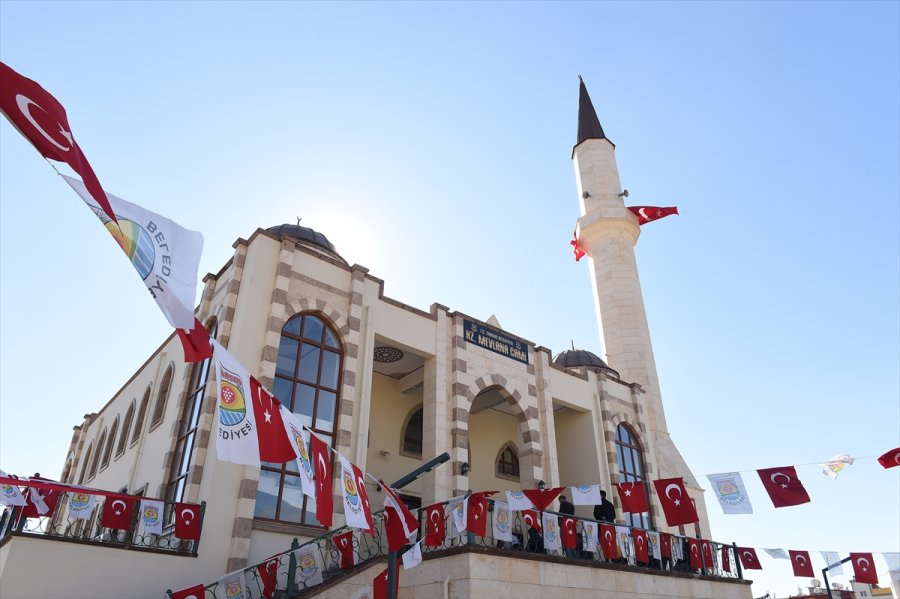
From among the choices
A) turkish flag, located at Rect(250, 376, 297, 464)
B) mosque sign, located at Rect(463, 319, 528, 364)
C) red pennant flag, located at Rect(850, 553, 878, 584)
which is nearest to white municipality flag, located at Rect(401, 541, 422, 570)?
turkish flag, located at Rect(250, 376, 297, 464)

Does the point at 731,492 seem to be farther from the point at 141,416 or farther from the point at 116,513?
the point at 141,416

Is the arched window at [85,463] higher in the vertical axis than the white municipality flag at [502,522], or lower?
higher

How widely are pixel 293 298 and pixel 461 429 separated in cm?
505

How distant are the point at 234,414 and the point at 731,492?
1082 centimetres

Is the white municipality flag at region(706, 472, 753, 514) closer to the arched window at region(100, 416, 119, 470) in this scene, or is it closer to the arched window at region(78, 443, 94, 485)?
the arched window at region(100, 416, 119, 470)

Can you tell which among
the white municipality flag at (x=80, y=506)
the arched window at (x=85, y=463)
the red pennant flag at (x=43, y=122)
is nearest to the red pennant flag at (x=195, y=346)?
the red pennant flag at (x=43, y=122)

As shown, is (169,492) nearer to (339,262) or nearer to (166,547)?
(166,547)

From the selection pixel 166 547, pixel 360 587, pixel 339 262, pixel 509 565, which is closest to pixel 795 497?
pixel 509 565

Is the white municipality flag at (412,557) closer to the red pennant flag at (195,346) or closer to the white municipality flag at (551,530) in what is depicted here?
the white municipality flag at (551,530)

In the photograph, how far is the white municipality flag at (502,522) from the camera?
9984 millimetres

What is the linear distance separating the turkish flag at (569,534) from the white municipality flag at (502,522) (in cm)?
130

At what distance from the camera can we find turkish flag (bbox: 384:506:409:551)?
290 inches

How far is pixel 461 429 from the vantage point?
48.1 ft

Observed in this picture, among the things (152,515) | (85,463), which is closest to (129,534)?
(152,515)
